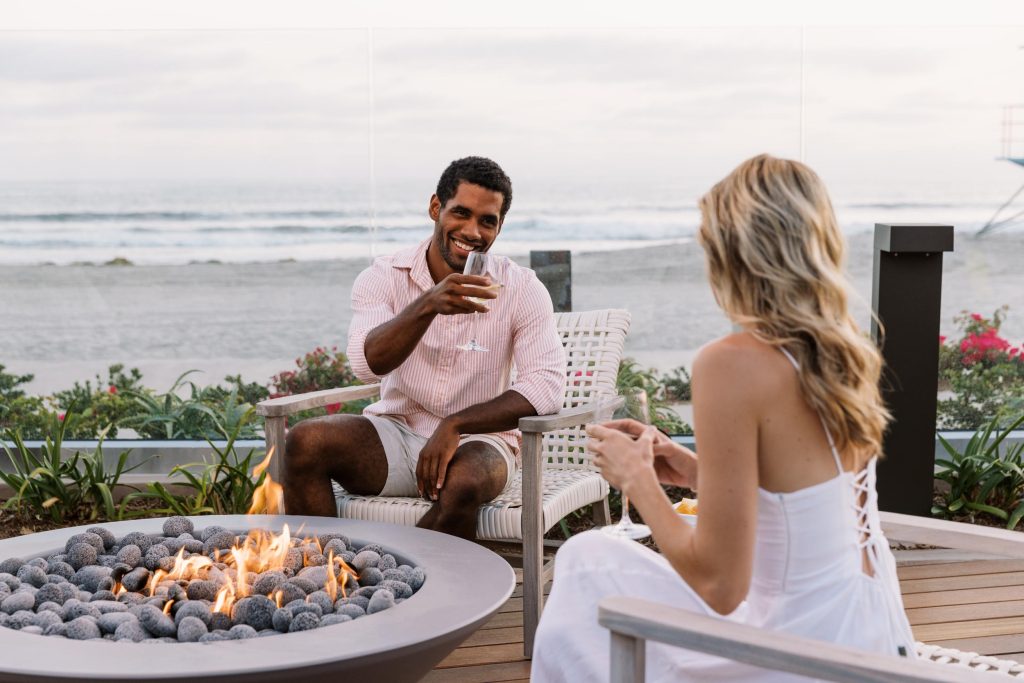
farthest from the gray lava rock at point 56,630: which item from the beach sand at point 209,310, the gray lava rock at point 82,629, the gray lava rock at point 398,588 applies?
the beach sand at point 209,310

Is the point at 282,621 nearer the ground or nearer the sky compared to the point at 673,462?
nearer the ground

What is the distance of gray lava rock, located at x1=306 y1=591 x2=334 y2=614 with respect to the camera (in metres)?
2.28

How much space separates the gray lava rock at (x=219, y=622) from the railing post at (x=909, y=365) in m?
2.61

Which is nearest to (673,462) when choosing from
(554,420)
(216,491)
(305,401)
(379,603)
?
(379,603)

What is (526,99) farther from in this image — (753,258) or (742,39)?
(753,258)

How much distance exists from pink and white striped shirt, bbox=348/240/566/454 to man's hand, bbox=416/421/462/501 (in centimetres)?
30

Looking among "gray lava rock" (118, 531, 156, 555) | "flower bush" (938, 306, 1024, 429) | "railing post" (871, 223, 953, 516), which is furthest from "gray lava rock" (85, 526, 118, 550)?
"flower bush" (938, 306, 1024, 429)

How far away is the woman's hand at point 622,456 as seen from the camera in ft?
6.09

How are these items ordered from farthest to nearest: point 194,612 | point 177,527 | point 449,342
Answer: point 449,342 < point 177,527 < point 194,612

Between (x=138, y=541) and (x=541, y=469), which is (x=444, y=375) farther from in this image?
(x=138, y=541)

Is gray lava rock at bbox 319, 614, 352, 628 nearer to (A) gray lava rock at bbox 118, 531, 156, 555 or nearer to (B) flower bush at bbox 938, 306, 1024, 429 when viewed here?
(A) gray lava rock at bbox 118, 531, 156, 555

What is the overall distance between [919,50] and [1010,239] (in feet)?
A: 3.03

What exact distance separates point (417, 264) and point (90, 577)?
144 cm

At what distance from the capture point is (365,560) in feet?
8.30
